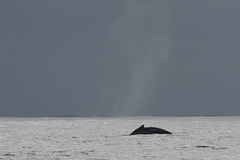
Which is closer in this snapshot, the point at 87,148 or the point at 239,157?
the point at 239,157

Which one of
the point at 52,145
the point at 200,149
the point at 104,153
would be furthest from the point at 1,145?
the point at 200,149

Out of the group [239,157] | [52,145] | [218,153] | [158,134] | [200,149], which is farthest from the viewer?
[158,134]

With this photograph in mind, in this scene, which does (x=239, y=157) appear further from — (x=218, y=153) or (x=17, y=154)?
(x=17, y=154)

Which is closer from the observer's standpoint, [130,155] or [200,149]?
[130,155]

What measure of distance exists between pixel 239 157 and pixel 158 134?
23967 millimetres

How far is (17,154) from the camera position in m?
39.2

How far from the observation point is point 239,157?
118ft

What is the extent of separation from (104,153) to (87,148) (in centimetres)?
450

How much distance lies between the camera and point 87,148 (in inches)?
1715

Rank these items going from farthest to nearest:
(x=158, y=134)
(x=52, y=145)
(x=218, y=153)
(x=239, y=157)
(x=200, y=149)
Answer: (x=158, y=134) → (x=52, y=145) → (x=200, y=149) → (x=218, y=153) → (x=239, y=157)

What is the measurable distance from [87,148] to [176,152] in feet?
21.2

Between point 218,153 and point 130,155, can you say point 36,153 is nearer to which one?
point 130,155

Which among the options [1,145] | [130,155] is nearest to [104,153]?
[130,155]

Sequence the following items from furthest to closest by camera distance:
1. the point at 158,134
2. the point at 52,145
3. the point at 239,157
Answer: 1. the point at 158,134
2. the point at 52,145
3. the point at 239,157
